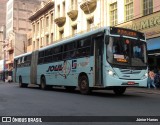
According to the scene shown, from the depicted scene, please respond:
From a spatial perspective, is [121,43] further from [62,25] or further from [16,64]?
[62,25]

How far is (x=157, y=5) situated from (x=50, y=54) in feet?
29.4

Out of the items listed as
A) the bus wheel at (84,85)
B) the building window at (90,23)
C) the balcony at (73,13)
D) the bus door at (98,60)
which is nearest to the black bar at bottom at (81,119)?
the bus door at (98,60)

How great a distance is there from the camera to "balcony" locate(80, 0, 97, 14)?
3609 cm

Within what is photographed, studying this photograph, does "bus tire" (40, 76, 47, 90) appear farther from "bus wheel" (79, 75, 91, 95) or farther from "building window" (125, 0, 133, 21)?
"building window" (125, 0, 133, 21)

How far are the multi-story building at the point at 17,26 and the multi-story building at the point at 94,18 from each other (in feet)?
61.6

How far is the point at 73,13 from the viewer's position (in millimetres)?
41094

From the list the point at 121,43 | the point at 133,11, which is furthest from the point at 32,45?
the point at 121,43

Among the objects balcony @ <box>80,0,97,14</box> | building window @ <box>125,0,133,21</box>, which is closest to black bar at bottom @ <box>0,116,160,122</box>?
building window @ <box>125,0,133,21</box>

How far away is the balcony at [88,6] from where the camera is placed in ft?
118

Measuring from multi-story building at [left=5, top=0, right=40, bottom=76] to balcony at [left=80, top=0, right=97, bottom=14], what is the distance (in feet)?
141

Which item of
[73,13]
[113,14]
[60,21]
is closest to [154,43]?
[113,14]

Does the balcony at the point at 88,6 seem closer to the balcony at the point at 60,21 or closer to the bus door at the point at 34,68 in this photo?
the balcony at the point at 60,21

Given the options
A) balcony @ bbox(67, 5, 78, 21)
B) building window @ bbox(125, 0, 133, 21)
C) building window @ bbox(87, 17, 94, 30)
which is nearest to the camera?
building window @ bbox(125, 0, 133, 21)

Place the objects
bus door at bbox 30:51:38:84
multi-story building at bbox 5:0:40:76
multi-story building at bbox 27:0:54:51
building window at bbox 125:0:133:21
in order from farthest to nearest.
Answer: multi-story building at bbox 5:0:40:76 → multi-story building at bbox 27:0:54:51 → building window at bbox 125:0:133:21 → bus door at bbox 30:51:38:84
